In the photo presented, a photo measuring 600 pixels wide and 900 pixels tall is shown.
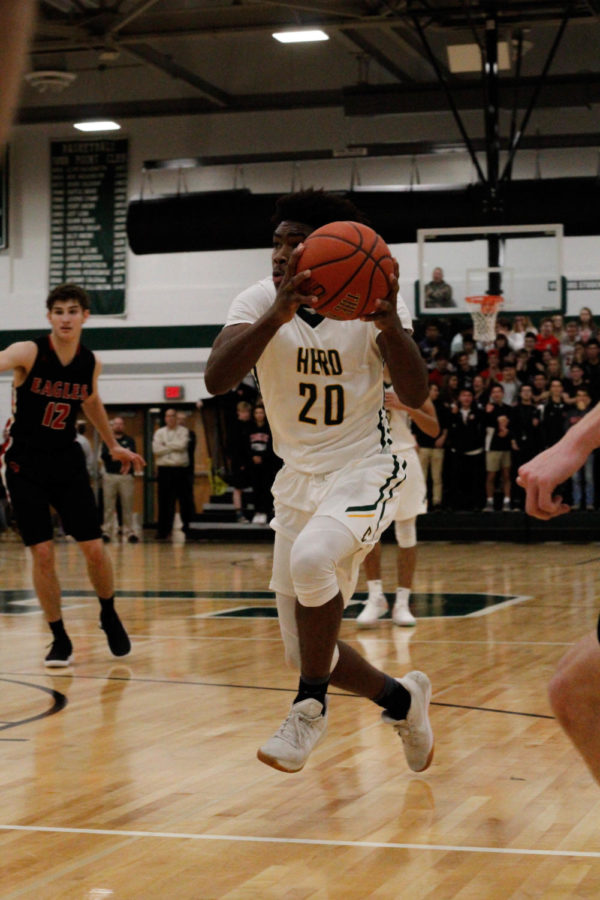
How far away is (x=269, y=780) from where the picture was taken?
412cm

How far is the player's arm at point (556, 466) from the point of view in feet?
7.45

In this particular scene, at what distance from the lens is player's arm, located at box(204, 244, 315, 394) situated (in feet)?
11.9

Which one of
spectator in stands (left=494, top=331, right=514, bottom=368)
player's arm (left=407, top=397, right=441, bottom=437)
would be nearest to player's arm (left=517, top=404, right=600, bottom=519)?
player's arm (left=407, top=397, right=441, bottom=437)

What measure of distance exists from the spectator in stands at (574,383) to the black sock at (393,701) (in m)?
13.5

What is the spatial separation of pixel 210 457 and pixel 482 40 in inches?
330

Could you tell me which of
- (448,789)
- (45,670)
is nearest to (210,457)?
(45,670)

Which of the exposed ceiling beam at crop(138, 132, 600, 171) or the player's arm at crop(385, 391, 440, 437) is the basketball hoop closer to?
the exposed ceiling beam at crop(138, 132, 600, 171)

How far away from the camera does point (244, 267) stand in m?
23.4

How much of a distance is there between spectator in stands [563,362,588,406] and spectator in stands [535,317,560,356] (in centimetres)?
84

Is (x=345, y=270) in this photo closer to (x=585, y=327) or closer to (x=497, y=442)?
(x=497, y=442)

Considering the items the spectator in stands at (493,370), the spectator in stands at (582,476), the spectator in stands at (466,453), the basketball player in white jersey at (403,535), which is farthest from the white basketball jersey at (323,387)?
Result: the spectator in stands at (493,370)

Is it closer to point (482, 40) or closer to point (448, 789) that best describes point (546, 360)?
point (482, 40)

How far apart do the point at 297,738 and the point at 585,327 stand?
16165 mm

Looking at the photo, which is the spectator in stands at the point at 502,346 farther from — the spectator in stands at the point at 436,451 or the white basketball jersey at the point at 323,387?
the white basketball jersey at the point at 323,387
